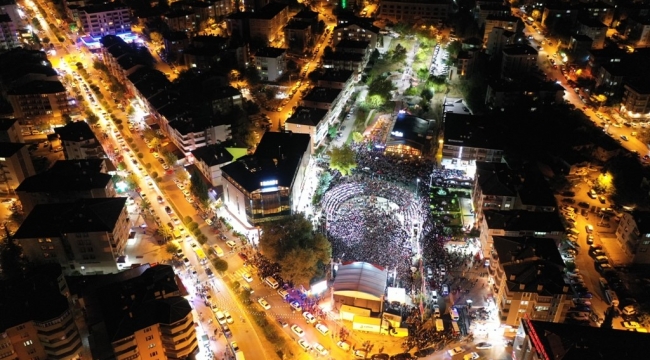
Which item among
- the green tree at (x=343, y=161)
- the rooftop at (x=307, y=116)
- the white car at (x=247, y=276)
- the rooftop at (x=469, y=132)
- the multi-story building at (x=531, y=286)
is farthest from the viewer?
the rooftop at (x=307, y=116)

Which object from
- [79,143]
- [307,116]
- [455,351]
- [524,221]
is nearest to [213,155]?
[307,116]

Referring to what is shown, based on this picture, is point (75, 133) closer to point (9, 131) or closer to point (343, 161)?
point (9, 131)

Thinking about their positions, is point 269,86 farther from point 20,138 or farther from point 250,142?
point 20,138

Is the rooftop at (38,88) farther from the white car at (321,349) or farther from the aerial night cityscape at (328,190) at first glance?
the white car at (321,349)

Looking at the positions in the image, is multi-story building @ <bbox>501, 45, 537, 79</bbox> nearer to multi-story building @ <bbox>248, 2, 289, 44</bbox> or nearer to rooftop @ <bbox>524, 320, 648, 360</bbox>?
multi-story building @ <bbox>248, 2, 289, 44</bbox>

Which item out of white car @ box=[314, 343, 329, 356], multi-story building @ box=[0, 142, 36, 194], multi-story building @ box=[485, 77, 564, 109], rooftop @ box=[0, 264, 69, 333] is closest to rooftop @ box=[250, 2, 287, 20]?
multi-story building @ box=[485, 77, 564, 109]

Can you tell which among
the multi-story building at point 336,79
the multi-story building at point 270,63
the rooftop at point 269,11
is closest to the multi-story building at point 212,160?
the multi-story building at point 336,79

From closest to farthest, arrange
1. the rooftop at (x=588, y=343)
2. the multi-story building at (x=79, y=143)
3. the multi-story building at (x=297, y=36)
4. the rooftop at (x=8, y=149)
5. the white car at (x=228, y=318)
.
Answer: the rooftop at (x=588, y=343)
the white car at (x=228, y=318)
the rooftop at (x=8, y=149)
the multi-story building at (x=79, y=143)
the multi-story building at (x=297, y=36)

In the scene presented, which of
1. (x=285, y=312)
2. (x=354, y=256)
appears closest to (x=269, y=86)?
(x=354, y=256)
